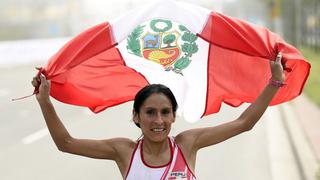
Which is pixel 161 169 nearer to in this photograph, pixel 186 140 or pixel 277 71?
pixel 186 140

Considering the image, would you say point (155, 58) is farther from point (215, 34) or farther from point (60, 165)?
point (60, 165)

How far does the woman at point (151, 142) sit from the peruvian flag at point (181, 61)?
18.3 inches

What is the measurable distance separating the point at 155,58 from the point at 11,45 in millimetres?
26772

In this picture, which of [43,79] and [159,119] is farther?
[43,79]

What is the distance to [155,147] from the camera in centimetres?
366

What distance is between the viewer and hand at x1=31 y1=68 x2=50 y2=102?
149 inches

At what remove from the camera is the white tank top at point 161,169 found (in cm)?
353

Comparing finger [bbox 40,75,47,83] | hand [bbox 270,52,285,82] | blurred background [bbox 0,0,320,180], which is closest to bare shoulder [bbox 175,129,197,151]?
hand [bbox 270,52,285,82]

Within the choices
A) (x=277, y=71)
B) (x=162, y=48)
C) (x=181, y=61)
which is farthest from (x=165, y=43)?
(x=277, y=71)

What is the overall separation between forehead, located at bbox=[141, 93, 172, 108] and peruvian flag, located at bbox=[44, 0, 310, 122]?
0.62 m

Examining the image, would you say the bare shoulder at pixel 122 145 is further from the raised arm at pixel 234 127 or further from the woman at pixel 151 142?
the raised arm at pixel 234 127

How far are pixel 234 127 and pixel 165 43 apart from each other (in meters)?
0.86

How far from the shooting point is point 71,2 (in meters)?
57.7

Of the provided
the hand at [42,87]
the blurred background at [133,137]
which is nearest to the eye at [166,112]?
the hand at [42,87]
